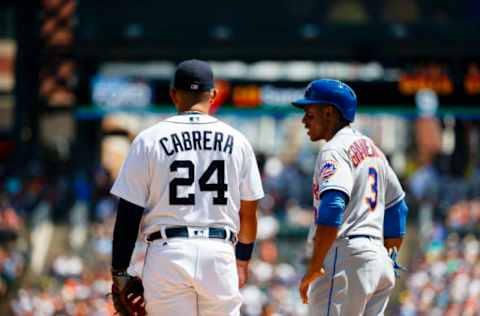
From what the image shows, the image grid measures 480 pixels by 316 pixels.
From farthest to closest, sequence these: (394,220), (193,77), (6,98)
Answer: (6,98) → (394,220) → (193,77)

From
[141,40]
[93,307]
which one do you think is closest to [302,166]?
[141,40]

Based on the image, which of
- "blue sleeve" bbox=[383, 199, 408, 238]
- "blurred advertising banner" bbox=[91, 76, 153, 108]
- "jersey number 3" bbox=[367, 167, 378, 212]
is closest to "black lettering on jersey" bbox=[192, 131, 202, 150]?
"jersey number 3" bbox=[367, 167, 378, 212]

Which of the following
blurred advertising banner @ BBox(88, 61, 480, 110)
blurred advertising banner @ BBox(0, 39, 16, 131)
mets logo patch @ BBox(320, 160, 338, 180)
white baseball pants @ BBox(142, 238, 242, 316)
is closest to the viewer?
white baseball pants @ BBox(142, 238, 242, 316)

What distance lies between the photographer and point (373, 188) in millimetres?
5660

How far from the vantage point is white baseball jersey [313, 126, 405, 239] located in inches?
216

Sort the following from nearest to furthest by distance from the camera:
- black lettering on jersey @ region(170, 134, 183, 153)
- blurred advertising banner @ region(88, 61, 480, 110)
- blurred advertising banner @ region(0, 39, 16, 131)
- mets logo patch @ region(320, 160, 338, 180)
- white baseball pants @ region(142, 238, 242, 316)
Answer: white baseball pants @ region(142, 238, 242, 316) < black lettering on jersey @ region(170, 134, 183, 153) < mets logo patch @ region(320, 160, 338, 180) < blurred advertising banner @ region(88, 61, 480, 110) < blurred advertising banner @ region(0, 39, 16, 131)

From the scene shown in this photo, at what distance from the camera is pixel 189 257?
5090 millimetres

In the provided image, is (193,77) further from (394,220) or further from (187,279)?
(394,220)

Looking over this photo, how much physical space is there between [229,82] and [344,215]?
573 inches

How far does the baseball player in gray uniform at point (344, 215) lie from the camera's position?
17.8 ft

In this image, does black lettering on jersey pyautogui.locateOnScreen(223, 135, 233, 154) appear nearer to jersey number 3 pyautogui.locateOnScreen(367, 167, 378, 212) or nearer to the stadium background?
jersey number 3 pyautogui.locateOnScreen(367, 167, 378, 212)

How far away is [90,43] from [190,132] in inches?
600

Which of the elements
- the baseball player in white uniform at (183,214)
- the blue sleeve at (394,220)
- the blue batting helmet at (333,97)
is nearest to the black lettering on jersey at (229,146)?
the baseball player in white uniform at (183,214)

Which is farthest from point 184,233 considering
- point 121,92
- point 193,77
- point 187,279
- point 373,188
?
point 121,92
